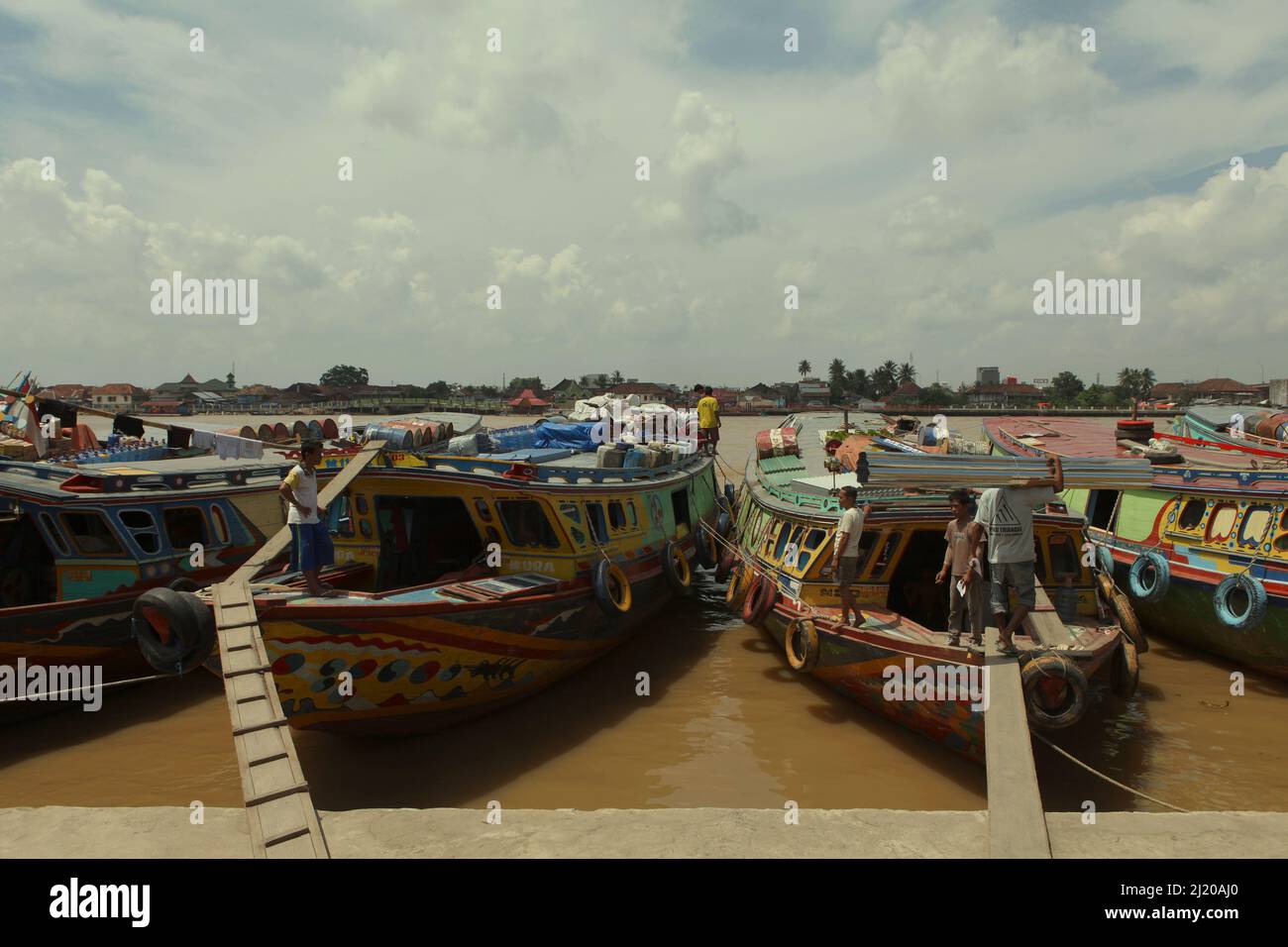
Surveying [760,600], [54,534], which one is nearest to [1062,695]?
[760,600]

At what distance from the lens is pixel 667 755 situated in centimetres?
883

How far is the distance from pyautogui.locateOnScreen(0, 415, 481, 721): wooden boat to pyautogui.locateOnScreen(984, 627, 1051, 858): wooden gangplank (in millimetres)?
6418

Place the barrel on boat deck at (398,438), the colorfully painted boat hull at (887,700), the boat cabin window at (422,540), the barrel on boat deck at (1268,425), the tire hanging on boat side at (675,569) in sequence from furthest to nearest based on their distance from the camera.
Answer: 1. the barrel on boat deck at (1268,425)
2. the tire hanging on boat side at (675,569)
3. the barrel on boat deck at (398,438)
4. the boat cabin window at (422,540)
5. the colorfully painted boat hull at (887,700)

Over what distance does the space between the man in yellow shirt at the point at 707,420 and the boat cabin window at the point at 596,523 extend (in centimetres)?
763

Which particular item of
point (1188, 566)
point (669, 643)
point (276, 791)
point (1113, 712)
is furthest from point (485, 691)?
point (1188, 566)

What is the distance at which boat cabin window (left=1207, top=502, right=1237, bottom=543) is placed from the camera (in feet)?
36.4

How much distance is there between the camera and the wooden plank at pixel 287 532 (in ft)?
24.4

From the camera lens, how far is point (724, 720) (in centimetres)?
979

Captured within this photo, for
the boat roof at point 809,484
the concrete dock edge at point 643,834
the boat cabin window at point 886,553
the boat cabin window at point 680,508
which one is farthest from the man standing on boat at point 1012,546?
the boat cabin window at point 680,508

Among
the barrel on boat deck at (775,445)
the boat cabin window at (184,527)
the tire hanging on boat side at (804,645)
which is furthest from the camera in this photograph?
the barrel on boat deck at (775,445)

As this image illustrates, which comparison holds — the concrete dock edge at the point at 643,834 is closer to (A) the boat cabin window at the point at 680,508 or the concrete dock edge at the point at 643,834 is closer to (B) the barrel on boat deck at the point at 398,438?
(B) the barrel on boat deck at the point at 398,438
